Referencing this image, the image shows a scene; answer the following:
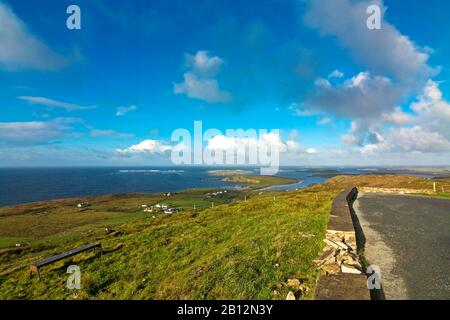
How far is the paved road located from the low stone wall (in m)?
0.57

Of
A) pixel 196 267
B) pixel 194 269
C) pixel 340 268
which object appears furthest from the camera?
pixel 196 267

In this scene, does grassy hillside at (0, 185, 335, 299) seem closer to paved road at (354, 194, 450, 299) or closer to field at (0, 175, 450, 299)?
field at (0, 175, 450, 299)

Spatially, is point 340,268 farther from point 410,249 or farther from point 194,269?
point 194,269

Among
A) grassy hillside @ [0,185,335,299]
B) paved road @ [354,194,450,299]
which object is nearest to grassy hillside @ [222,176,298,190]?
paved road @ [354,194,450,299]

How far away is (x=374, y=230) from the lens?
8.97 m

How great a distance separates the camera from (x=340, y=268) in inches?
205

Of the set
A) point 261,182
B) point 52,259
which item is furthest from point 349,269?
point 261,182

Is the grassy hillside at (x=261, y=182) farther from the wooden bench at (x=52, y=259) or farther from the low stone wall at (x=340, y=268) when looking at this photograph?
the low stone wall at (x=340, y=268)

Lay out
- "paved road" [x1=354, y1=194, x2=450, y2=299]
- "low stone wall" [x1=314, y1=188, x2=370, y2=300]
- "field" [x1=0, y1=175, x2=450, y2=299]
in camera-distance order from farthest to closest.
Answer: "field" [x1=0, y1=175, x2=450, y2=299] → "paved road" [x1=354, y1=194, x2=450, y2=299] → "low stone wall" [x1=314, y1=188, x2=370, y2=300]

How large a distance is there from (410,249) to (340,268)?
318 centimetres

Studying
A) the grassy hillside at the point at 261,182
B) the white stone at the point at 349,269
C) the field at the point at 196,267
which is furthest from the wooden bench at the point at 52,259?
the grassy hillside at the point at 261,182

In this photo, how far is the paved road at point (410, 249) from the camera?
4.86 m

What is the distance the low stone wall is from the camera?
13.6ft

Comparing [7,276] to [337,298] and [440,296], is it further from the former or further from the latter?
[440,296]
